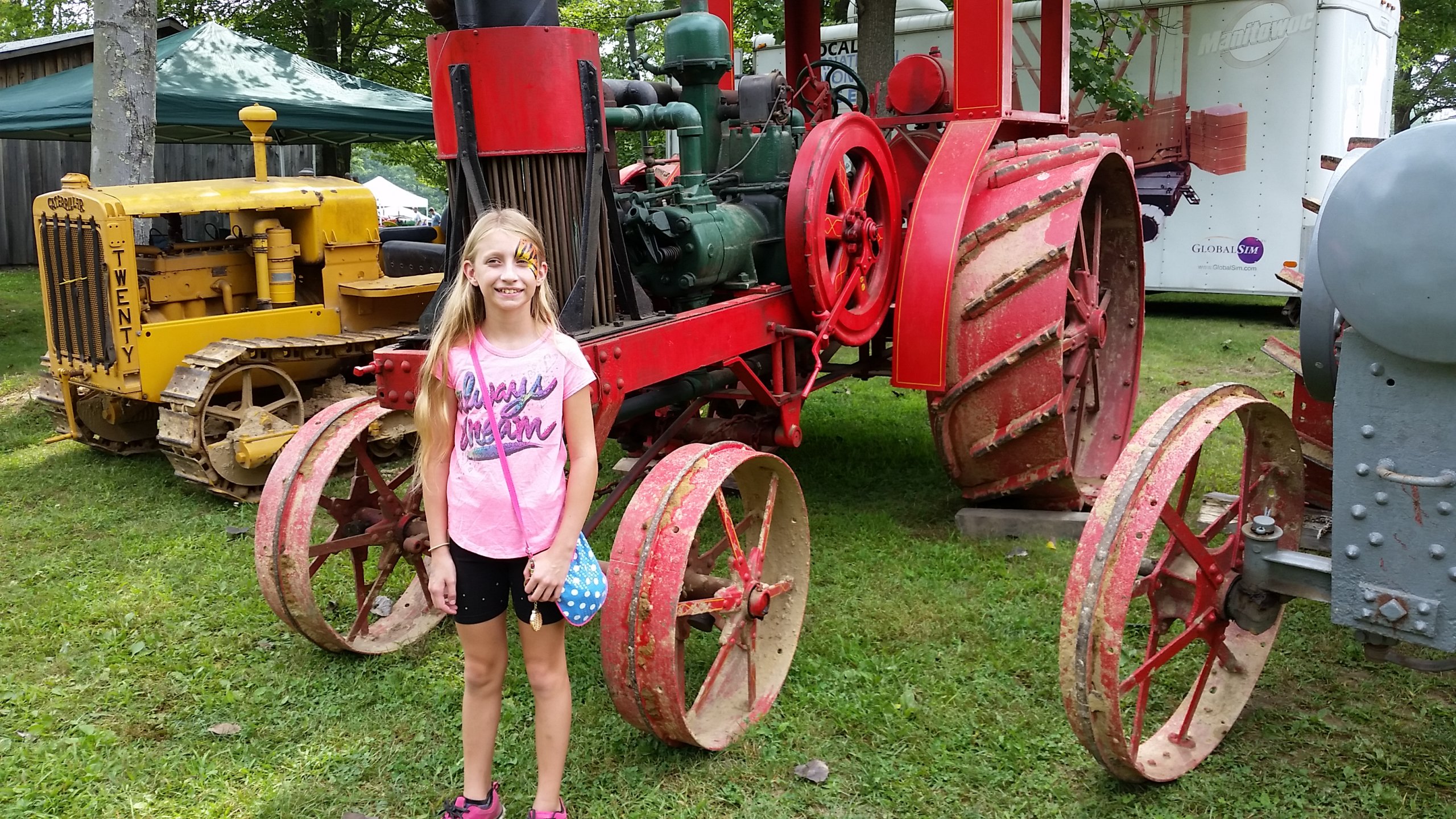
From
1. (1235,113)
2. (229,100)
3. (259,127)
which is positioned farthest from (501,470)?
(229,100)

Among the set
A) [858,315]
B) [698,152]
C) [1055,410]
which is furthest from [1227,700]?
[698,152]

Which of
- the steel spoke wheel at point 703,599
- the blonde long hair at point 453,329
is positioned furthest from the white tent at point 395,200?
the blonde long hair at point 453,329

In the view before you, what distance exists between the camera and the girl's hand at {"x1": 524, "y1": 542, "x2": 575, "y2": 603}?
2383 millimetres

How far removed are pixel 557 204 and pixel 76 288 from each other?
150 inches

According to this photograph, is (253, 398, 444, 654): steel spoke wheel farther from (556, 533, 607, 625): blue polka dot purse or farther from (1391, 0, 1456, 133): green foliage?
(1391, 0, 1456, 133): green foliage

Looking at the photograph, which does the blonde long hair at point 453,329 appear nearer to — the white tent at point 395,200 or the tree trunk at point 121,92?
the tree trunk at point 121,92

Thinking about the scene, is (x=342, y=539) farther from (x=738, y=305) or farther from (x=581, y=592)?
(x=738, y=305)

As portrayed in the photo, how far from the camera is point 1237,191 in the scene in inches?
370

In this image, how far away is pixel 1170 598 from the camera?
280cm

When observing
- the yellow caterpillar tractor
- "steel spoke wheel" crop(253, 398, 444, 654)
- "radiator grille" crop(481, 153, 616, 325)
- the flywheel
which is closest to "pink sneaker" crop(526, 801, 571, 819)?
"steel spoke wheel" crop(253, 398, 444, 654)

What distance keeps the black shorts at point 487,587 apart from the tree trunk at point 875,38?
262 inches

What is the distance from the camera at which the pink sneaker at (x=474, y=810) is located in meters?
2.54

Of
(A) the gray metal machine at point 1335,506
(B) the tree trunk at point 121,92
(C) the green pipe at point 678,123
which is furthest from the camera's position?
(B) the tree trunk at point 121,92

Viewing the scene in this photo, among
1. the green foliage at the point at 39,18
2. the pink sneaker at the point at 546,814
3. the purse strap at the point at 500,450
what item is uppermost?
the green foliage at the point at 39,18
